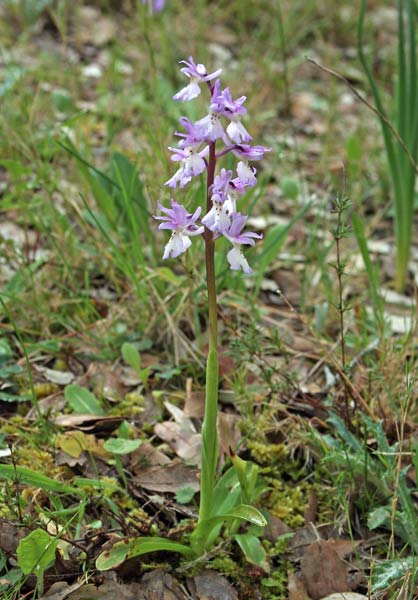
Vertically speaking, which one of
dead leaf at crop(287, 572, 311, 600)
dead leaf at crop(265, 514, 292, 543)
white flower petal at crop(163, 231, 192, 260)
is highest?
white flower petal at crop(163, 231, 192, 260)

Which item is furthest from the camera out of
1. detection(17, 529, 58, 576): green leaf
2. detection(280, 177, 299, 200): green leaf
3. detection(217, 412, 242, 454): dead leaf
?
detection(280, 177, 299, 200): green leaf

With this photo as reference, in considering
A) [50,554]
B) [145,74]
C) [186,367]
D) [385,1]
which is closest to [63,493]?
[50,554]

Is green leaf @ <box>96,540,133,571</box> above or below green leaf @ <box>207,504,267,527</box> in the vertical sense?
below

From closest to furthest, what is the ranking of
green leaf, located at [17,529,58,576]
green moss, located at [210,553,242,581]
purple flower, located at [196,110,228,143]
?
1. purple flower, located at [196,110,228,143]
2. green leaf, located at [17,529,58,576]
3. green moss, located at [210,553,242,581]

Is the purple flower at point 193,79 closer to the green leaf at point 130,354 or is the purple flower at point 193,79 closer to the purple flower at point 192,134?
the purple flower at point 192,134

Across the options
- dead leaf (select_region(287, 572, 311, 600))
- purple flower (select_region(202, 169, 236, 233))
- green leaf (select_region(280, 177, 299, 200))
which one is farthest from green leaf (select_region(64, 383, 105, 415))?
green leaf (select_region(280, 177, 299, 200))

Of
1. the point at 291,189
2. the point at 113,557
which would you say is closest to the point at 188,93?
the point at 113,557

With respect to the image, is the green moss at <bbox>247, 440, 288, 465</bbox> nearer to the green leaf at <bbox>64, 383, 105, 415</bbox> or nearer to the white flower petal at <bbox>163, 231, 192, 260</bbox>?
the green leaf at <bbox>64, 383, 105, 415</bbox>
